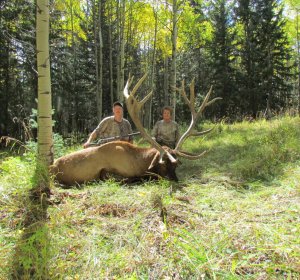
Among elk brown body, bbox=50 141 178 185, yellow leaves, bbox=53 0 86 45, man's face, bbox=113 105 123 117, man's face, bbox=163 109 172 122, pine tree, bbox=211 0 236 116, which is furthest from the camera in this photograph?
pine tree, bbox=211 0 236 116

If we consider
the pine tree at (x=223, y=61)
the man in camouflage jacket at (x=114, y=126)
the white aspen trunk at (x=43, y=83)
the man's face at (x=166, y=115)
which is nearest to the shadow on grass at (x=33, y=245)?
the white aspen trunk at (x=43, y=83)

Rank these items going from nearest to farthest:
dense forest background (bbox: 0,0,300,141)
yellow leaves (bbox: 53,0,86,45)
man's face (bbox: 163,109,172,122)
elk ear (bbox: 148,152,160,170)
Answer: elk ear (bbox: 148,152,160,170)
man's face (bbox: 163,109,172,122)
yellow leaves (bbox: 53,0,86,45)
dense forest background (bbox: 0,0,300,141)

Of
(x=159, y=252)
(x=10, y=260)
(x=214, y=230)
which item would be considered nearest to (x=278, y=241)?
(x=214, y=230)

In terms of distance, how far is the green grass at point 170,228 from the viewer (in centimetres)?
229

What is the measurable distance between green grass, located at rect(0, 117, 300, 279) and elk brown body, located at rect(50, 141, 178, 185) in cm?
30

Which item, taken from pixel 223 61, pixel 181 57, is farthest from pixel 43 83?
pixel 181 57

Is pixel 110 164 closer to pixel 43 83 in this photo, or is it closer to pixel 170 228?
pixel 43 83

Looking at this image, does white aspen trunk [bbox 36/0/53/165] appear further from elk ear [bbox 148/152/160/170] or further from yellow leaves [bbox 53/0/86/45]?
yellow leaves [bbox 53/0/86/45]

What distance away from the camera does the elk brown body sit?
17.6 ft

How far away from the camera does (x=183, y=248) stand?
250cm

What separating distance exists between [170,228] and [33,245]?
48.1 inches

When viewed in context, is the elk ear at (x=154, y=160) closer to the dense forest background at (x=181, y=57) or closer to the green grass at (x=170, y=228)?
the green grass at (x=170, y=228)

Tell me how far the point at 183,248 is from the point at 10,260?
4.38 feet

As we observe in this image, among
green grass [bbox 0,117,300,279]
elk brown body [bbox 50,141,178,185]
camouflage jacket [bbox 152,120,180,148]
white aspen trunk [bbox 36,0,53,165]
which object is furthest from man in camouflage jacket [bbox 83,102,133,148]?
white aspen trunk [bbox 36,0,53,165]
